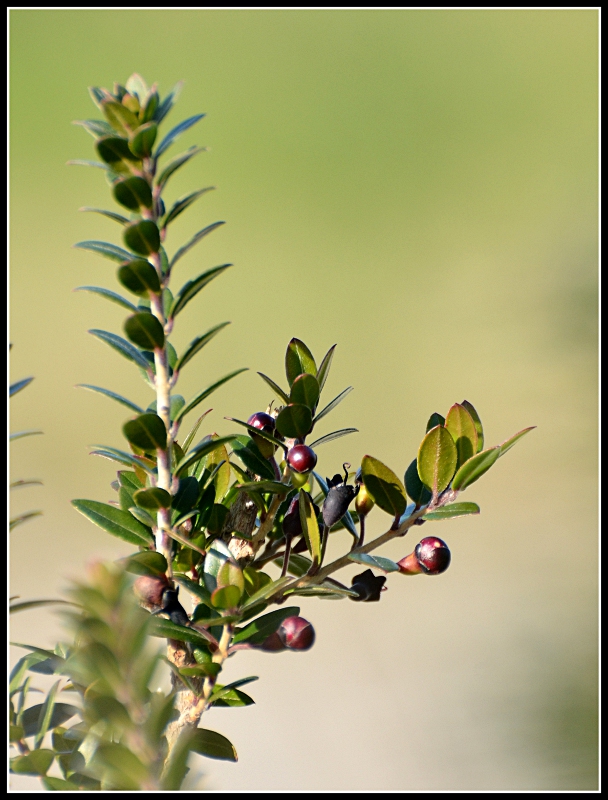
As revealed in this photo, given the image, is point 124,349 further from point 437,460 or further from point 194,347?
point 437,460

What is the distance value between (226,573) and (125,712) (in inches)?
4.1

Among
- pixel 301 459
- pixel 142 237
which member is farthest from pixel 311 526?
pixel 142 237

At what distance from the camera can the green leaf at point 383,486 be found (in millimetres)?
334

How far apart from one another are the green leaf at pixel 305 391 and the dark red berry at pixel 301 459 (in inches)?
0.9

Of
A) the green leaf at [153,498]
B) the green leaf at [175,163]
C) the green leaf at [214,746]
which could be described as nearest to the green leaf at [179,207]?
the green leaf at [175,163]

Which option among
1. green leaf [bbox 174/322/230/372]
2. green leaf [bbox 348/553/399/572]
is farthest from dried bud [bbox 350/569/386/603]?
green leaf [bbox 174/322/230/372]

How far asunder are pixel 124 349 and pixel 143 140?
87 millimetres

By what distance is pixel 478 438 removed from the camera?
1.14 feet

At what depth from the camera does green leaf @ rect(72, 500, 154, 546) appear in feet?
1.06

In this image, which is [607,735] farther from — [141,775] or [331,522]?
[141,775]

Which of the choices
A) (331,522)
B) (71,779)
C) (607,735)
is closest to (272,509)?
(331,522)

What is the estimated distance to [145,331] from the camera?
30cm

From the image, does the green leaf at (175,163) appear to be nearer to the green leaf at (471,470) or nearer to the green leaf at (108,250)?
the green leaf at (108,250)

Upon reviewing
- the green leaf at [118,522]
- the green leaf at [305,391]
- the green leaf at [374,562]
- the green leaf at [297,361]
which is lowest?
the green leaf at [374,562]
